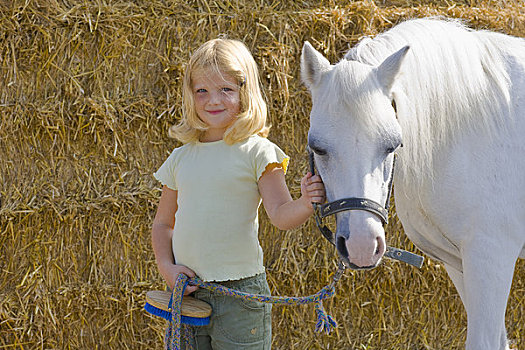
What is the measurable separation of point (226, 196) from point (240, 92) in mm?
309

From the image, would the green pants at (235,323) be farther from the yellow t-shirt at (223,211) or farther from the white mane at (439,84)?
the white mane at (439,84)

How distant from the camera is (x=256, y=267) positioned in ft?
5.52

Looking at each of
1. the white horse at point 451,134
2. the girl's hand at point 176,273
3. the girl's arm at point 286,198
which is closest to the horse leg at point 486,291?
the white horse at point 451,134

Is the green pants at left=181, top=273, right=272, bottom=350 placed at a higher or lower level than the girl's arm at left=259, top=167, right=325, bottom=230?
lower

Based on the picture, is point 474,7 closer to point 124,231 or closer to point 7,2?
point 124,231

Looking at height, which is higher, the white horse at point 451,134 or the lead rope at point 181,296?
the white horse at point 451,134

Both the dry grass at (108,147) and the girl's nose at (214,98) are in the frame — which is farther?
the dry grass at (108,147)

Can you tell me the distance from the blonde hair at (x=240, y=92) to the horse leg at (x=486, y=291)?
743 mm

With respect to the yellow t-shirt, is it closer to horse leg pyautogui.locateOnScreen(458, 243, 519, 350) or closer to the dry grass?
horse leg pyautogui.locateOnScreen(458, 243, 519, 350)

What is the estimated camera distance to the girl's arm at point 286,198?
153cm

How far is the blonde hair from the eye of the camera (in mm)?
1663

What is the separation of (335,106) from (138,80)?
160cm

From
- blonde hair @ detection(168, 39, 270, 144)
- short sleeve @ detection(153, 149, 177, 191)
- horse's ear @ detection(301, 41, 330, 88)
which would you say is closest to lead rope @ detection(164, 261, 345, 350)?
short sleeve @ detection(153, 149, 177, 191)

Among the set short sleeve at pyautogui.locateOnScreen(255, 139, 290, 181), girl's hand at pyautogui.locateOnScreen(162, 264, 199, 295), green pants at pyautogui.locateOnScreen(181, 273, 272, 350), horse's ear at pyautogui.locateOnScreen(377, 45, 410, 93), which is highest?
horse's ear at pyautogui.locateOnScreen(377, 45, 410, 93)
